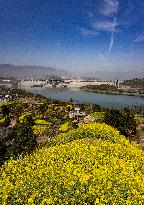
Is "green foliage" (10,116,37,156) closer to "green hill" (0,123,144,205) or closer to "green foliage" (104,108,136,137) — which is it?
"green hill" (0,123,144,205)

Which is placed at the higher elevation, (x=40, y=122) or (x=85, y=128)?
(x=85, y=128)

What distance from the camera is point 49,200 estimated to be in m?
13.3

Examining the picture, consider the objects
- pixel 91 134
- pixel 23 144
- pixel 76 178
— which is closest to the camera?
pixel 76 178

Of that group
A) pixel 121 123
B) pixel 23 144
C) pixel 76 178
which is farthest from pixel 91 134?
pixel 121 123

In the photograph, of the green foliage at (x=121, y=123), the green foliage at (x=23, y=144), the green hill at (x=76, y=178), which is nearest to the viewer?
the green hill at (x=76, y=178)

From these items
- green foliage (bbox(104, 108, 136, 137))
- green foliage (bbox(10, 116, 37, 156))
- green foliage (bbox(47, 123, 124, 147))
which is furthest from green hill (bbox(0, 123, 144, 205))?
green foliage (bbox(104, 108, 136, 137))

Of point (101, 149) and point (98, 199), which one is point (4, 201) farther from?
point (101, 149)

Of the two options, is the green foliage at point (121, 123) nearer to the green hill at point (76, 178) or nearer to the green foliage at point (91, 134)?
the green foliage at point (91, 134)

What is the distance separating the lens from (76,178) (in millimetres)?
14875

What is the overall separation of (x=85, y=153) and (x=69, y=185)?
4974mm

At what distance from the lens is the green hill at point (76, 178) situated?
1373cm

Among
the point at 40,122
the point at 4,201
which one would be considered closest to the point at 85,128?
the point at 4,201

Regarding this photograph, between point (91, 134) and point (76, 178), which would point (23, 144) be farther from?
point (76, 178)

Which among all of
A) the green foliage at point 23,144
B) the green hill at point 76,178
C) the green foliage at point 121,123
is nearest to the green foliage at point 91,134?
the green foliage at point 23,144
